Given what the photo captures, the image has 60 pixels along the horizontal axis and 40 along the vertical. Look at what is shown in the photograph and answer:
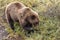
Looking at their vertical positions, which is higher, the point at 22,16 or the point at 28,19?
the point at 22,16

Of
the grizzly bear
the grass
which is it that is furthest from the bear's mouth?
the grass

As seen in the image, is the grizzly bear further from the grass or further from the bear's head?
the grass

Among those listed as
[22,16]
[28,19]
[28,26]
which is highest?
[22,16]

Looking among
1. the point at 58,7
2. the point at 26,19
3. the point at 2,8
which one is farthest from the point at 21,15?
the point at 2,8

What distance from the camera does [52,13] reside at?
703cm

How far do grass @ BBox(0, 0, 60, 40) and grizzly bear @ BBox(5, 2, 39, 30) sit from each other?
0.19 metres

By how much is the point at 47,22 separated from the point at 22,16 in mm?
713

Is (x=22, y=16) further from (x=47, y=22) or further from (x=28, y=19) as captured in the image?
(x=47, y=22)

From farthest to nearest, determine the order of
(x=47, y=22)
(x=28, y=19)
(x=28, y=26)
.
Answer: (x=47, y=22)
(x=28, y=26)
(x=28, y=19)

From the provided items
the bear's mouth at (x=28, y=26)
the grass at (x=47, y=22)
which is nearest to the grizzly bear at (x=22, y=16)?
the bear's mouth at (x=28, y=26)

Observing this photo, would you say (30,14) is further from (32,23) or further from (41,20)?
(41,20)

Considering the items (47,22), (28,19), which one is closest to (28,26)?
(28,19)

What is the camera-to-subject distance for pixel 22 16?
645 cm

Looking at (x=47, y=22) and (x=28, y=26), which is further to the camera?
(x=47, y=22)
